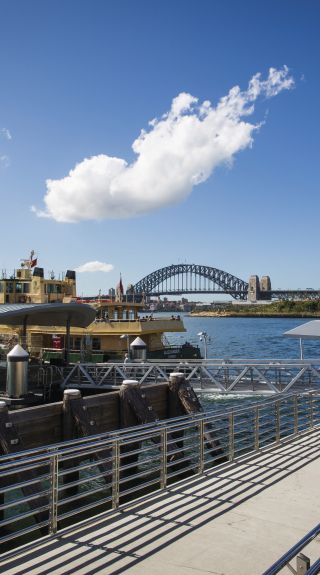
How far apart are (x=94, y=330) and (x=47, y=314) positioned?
240 inches

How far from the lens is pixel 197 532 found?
6.15 m

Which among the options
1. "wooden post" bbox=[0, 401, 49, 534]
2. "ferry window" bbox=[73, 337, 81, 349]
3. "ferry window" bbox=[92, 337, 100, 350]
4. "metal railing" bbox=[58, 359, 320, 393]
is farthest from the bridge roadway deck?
"ferry window" bbox=[73, 337, 81, 349]

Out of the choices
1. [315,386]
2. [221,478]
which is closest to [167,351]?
[315,386]

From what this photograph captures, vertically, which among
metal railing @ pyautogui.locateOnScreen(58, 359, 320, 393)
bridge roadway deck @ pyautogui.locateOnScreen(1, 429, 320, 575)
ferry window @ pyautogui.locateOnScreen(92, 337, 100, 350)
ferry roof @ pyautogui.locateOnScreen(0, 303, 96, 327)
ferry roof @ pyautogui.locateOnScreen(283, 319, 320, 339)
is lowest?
bridge roadway deck @ pyautogui.locateOnScreen(1, 429, 320, 575)

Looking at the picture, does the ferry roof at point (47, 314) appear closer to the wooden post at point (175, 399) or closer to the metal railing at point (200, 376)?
the metal railing at point (200, 376)

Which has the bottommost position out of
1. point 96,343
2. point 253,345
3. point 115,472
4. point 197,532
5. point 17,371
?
point 253,345

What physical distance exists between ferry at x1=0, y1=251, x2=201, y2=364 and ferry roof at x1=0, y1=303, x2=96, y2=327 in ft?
9.68

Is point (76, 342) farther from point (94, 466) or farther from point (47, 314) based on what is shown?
point (94, 466)

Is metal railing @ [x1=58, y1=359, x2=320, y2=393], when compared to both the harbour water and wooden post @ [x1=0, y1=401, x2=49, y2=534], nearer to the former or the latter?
the harbour water

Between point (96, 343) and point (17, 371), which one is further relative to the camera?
point (96, 343)

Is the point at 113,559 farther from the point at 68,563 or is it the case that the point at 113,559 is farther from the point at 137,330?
the point at 137,330

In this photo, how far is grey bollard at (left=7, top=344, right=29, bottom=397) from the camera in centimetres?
1503

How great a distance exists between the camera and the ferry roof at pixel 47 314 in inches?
788

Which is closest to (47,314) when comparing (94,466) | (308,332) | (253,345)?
(308,332)
